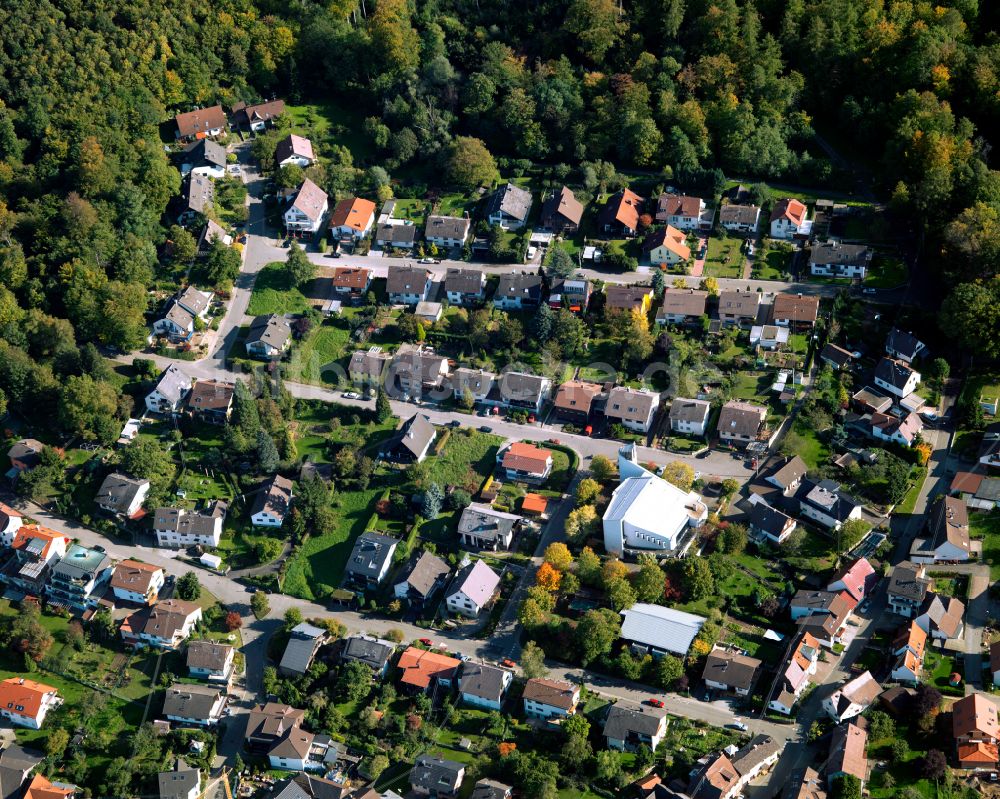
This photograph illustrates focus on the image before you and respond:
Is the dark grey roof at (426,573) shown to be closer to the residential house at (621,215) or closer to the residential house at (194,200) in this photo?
the residential house at (621,215)

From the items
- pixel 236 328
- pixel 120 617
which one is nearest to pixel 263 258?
pixel 236 328

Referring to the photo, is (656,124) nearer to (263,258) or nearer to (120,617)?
(263,258)

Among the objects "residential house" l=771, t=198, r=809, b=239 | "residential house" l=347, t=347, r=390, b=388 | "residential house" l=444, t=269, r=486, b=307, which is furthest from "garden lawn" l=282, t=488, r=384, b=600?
"residential house" l=771, t=198, r=809, b=239

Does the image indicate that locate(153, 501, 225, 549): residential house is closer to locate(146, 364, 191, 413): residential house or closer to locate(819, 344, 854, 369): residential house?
locate(146, 364, 191, 413): residential house

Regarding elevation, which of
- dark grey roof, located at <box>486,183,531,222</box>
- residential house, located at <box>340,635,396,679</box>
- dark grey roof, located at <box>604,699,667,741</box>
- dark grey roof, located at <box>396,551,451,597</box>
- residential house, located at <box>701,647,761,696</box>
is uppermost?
dark grey roof, located at <box>486,183,531,222</box>

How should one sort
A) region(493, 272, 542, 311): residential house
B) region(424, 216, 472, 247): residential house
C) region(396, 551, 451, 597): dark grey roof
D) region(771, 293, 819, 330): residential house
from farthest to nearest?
region(424, 216, 472, 247): residential house
region(493, 272, 542, 311): residential house
region(771, 293, 819, 330): residential house
region(396, 551, 451, 597): dark grey roof

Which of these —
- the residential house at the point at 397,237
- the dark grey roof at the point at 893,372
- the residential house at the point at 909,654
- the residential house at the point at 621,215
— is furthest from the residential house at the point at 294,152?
the residential house at the point at 909,654
